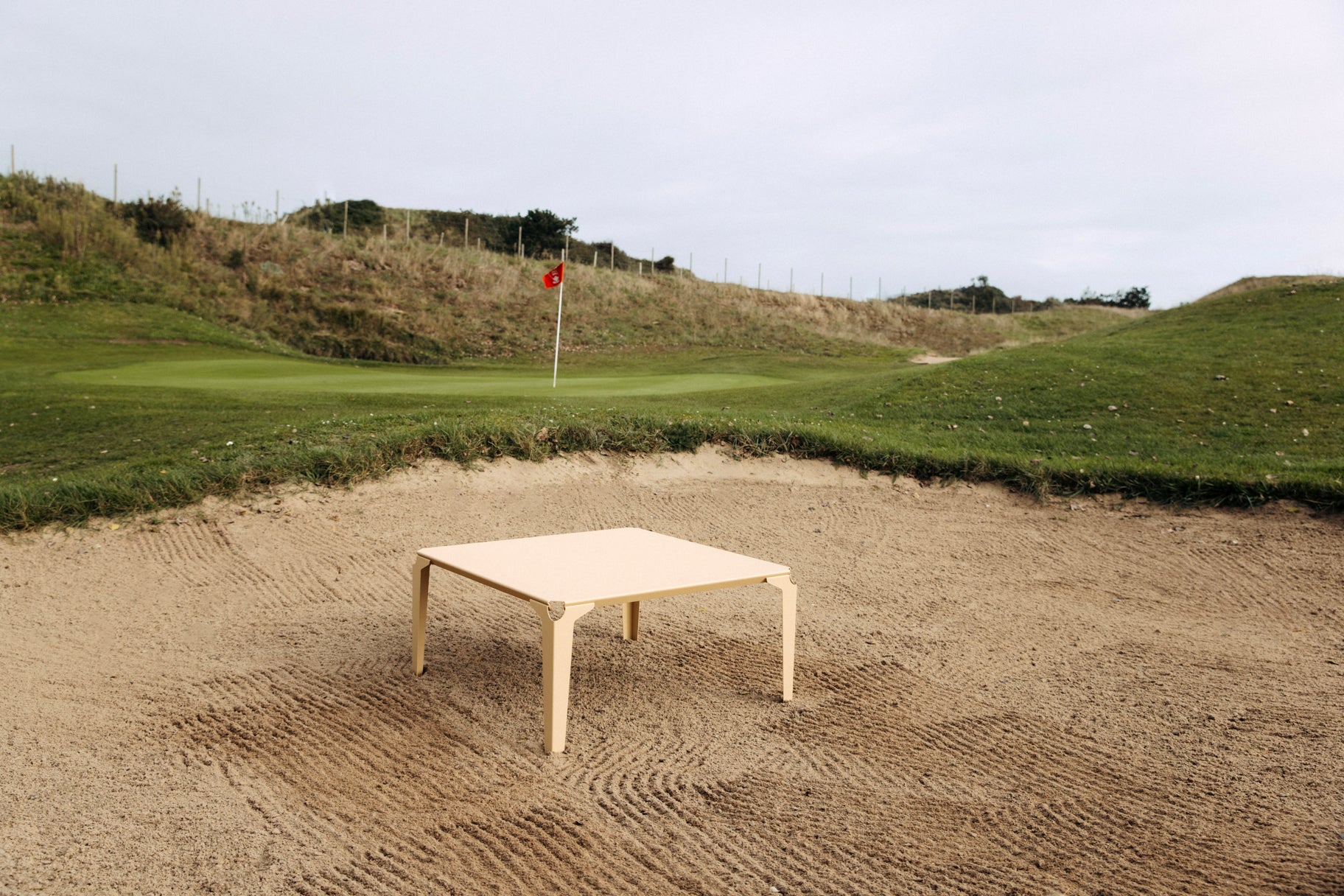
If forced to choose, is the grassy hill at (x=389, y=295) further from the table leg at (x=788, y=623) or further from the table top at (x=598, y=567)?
the table leg at (x=788, y=623)

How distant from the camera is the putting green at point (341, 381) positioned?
13336 mm

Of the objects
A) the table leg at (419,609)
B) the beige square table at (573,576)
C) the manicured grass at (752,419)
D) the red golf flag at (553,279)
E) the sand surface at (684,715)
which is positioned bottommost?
the sand surface at (684,715)

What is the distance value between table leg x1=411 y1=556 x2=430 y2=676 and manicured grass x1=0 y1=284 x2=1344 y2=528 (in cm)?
359

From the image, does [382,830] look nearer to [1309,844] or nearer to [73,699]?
[73,699]

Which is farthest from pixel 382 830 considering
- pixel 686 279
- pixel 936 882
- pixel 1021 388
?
pixel 686 279

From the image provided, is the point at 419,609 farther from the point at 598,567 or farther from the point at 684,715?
the point at 684,715

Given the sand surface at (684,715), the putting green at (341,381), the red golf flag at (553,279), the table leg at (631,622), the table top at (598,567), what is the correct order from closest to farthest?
the sand surface at (684,715)
the table top at (598,567)
the table leg at (631,622)
the putting green at (341,381)
the red golf flag at (553,279)

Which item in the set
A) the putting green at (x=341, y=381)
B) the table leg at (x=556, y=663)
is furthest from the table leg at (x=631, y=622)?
the putting green at (x=341, y=381)

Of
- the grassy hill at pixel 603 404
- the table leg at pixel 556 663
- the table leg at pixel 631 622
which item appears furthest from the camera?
the grassy hill at pixel 603 404

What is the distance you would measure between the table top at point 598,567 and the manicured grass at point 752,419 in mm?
3790

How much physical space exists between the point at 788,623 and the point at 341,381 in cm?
1190

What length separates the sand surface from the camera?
10.0 ft

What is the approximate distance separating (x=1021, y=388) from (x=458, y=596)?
364 inches

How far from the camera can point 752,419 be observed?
1010 centimetres
